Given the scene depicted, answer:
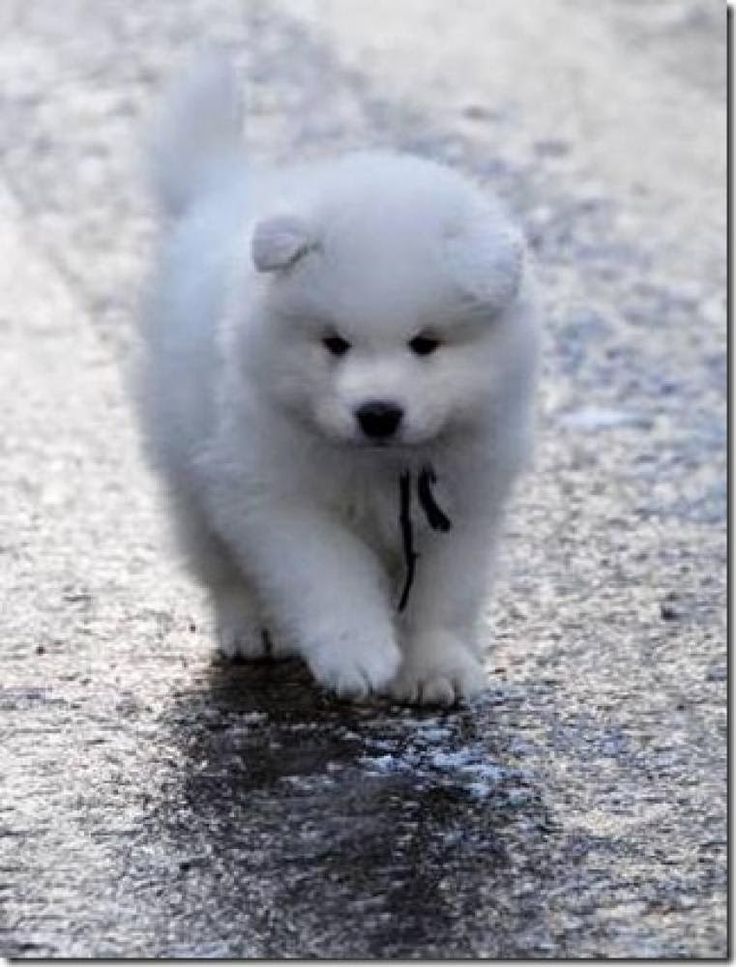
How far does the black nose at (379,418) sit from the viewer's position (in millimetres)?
5312

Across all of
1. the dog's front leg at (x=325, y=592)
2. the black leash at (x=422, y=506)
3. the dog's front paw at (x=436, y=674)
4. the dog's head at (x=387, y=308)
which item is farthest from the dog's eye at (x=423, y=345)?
the dog's front paw at (x=436, y=674)

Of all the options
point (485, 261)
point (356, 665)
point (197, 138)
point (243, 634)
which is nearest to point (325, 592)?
point (356, 665)

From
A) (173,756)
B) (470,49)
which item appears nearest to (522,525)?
(173,756)

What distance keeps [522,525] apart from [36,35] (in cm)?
727

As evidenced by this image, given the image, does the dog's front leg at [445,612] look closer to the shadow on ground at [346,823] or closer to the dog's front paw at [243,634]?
the shadow on ground at [346,823]

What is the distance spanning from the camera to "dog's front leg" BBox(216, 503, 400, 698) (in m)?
5.64

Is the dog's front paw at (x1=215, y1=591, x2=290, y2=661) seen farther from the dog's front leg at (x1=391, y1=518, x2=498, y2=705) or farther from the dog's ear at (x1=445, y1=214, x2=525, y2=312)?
the dog's ear at (x1=445, y1=214, x2=525, y2=312)

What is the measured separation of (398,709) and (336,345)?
0.78 m

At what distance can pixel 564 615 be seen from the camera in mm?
6504

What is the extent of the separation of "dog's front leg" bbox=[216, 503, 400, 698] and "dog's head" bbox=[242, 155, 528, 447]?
0.79ft

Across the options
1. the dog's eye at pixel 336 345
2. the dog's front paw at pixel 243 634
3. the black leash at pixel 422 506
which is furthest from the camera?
the dog's front paw at pixel 243 634

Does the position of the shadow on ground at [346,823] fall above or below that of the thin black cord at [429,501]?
below

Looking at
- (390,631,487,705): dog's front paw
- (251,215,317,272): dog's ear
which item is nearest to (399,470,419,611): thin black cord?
(390,631,487,705): dog's front paw

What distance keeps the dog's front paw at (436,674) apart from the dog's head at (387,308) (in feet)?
1.66
